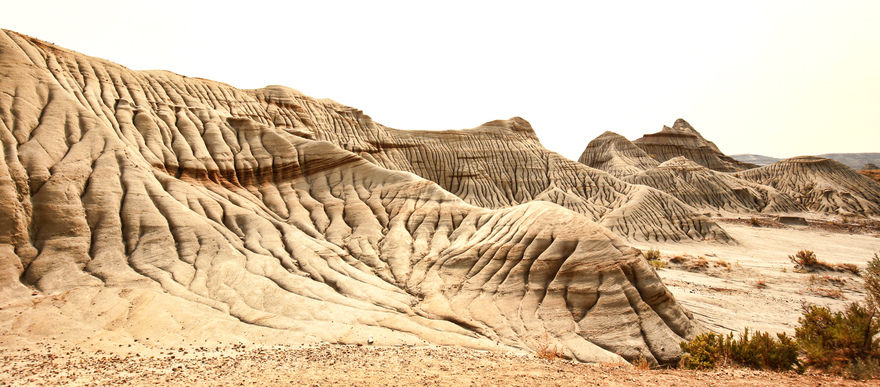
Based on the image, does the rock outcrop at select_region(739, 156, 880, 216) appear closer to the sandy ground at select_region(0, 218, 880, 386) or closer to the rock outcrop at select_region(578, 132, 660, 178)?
the rock outcrop at select_region(578, 132, 660, 178)

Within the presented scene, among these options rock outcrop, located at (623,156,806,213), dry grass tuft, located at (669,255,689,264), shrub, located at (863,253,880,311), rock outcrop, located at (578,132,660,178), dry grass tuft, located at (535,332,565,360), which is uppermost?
rock outcrop, located at (578,132,660,178)

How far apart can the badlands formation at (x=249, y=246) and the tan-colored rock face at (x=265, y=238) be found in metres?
0.08

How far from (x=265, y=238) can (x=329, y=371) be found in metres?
12.4

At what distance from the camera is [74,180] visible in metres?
17.4

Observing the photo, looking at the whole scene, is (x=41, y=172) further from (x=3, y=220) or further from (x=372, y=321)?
(x=372, y=321)

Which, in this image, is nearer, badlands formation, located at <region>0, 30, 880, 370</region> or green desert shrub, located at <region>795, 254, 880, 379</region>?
green desert shrub, located at <region>795, 254, 880, 379</region>

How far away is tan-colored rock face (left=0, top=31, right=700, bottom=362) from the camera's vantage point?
14055 mm

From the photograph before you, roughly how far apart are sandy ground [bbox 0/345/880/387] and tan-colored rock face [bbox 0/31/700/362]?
234 centimetres

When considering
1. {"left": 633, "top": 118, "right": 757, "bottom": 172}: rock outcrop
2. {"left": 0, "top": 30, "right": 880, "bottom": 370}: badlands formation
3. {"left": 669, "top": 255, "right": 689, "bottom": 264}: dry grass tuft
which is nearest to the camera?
{"left": 0, "top": 30, "right": 880, "bottom": 370}: badlands formation

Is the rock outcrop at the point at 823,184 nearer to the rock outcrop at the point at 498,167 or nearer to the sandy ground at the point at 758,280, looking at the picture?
the sandy ground at the point at 758,280

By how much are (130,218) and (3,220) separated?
366 cm

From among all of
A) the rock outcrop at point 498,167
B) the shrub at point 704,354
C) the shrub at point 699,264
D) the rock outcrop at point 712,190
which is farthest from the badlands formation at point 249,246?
the rock outcrop at point 712,190

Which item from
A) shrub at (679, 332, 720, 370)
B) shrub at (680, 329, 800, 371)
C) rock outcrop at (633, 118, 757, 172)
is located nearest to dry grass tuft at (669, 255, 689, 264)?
shrub at (679, 332, 720, 370)

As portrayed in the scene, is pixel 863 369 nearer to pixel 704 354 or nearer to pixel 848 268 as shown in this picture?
pixel 704 354
